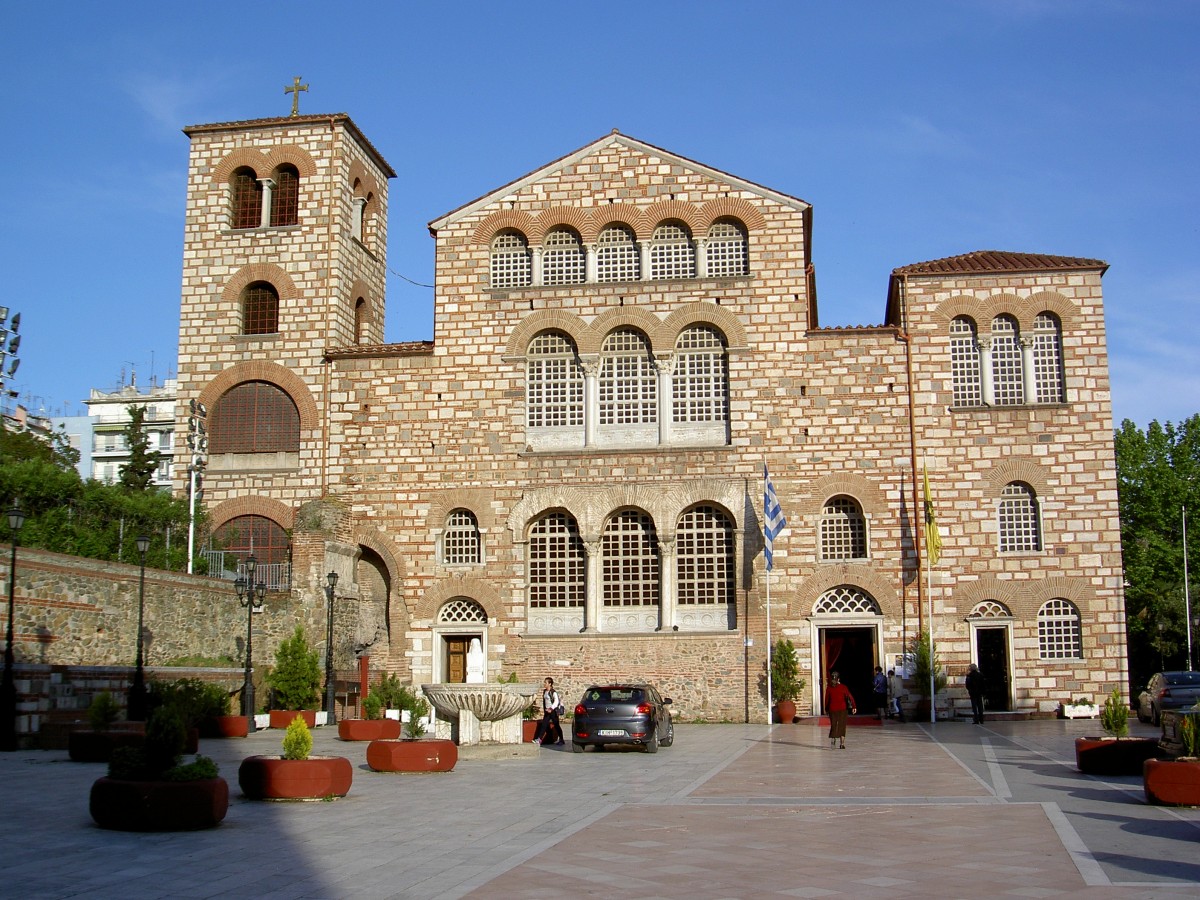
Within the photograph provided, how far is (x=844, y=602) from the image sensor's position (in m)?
32.7

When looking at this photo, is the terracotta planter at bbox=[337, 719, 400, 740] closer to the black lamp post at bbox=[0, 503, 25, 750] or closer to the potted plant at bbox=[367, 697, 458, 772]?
the black lamp post at bbox=[0, 503, 25, 750]

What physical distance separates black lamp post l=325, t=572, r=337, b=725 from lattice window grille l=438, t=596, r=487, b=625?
144 inches

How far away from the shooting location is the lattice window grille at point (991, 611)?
32156mm

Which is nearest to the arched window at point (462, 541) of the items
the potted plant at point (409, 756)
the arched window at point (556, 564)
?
the arched window at point (556, 564)

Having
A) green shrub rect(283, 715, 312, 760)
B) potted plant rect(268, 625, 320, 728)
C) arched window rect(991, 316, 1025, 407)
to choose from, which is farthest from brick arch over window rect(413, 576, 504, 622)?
green shrub rect(283, 715, 312, 760)

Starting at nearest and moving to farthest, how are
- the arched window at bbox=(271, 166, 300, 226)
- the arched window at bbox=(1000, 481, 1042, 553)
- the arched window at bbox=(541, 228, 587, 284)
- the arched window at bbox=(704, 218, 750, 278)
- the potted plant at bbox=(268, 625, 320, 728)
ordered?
the potted plant at bbox=(268, 625, 320, 728), the arched window at bbox=(1000, 481, 1042, 553), the arched window at bbox=(704, 218, 750, 278), the arched window at bbox=(541, 228, 587, 284), the arched window at bbox=(271, 166, 300, 226)

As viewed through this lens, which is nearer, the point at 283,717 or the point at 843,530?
the point at 283,717

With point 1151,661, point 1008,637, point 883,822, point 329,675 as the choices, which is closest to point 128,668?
point 329,675

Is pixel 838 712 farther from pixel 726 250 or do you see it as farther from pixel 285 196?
pixel 285 196

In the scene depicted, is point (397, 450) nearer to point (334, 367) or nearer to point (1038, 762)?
point (334, 367)

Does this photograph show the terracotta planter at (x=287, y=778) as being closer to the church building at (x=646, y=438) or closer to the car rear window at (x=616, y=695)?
the car rear window at (x=616, y=695)

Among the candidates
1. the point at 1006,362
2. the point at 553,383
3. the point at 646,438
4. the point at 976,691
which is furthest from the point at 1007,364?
the point at 553,383

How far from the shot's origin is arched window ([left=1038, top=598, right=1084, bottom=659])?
32.0 meters

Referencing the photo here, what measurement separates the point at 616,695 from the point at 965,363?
48.8 feet
